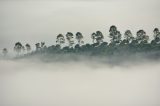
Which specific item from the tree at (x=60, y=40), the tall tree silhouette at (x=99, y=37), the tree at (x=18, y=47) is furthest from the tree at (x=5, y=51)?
the tall tree silhouette at (x=99, y=37)

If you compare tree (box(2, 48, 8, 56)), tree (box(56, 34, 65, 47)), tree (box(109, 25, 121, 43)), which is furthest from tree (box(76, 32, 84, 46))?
tree (box(2, 48, 8, 56))

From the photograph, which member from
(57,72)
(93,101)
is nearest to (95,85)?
(93,101)

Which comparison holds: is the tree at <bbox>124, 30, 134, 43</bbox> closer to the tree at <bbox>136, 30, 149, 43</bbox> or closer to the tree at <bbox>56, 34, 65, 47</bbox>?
the tree at <bbox>136, 30, 149, 43</bbox>

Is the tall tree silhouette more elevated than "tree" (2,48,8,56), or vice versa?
the tall tree silhouette

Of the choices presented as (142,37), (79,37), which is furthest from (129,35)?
(79,37)

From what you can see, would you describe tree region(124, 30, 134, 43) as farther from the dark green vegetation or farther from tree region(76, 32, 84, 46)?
tree region(76, 32, 84, 46)

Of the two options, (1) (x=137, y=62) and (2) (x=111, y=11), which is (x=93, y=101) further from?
(2) (x=111, y=11)

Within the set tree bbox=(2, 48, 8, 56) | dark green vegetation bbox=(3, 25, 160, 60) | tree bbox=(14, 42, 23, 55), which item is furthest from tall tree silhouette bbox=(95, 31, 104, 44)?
tree bbox=(2, 48, 8, 56)
